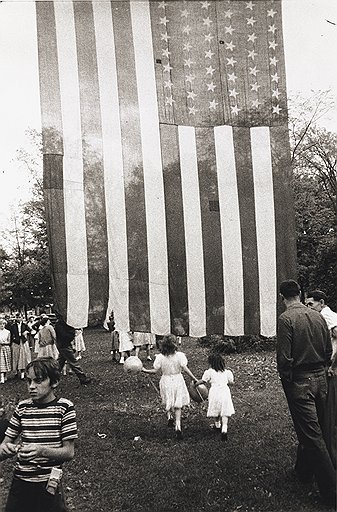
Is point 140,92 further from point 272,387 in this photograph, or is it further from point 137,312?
point 272,387

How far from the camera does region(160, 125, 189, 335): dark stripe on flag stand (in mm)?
5953

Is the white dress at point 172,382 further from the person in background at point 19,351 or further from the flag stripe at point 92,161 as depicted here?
the person in background at point 19,351

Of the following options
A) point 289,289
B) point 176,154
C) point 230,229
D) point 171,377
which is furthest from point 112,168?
point 171,377

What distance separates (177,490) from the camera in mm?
6055

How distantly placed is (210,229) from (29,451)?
297cm

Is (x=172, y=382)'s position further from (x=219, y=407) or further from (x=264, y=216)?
(x=264, y=216)

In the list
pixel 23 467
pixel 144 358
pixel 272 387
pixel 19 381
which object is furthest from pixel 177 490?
pixel 144 358

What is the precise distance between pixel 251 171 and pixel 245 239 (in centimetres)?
71

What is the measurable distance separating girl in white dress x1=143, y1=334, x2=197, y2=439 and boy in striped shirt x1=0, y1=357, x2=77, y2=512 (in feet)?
14.9

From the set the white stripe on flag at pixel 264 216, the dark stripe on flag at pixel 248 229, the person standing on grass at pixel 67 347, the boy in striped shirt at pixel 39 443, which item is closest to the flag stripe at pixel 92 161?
the dark stripe on flag at pixel 248 229

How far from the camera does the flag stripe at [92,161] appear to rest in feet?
19.1

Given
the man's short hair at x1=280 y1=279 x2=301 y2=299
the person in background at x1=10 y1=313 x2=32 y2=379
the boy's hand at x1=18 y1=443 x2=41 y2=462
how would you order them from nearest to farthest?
the boy's hand at x1=18 y1=443 x2=41 y2=462, the man's short hair at x1=280 y1=279 x2=301 y2=299, the person in background at x1=10 y1=313 x2=32 y2=379

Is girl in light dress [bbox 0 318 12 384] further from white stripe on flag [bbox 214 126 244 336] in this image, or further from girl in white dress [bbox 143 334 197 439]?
white stripe on flag [bbox 214 126 244 336]

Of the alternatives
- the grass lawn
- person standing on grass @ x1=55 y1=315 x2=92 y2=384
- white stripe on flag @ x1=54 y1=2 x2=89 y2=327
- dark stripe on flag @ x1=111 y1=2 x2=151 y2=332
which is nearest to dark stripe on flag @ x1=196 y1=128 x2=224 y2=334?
dark stripe on flag @ x1=111 y1=2 x2=151 y2=332
